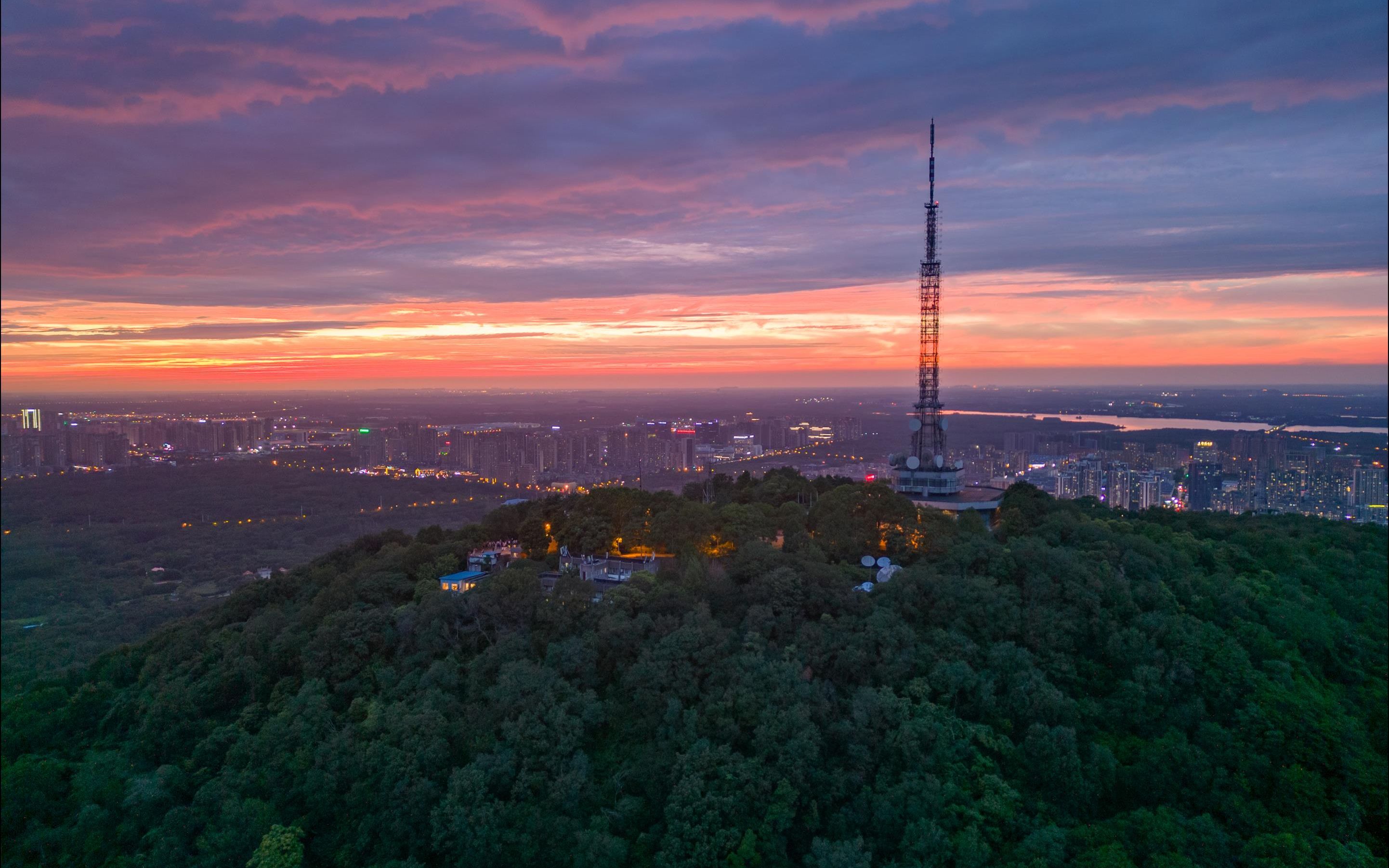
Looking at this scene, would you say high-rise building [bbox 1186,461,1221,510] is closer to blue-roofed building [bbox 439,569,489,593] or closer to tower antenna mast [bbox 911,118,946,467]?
tower antenna mast [bbox 911,118,946,467]

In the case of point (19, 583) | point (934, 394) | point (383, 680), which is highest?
point (934, 394)

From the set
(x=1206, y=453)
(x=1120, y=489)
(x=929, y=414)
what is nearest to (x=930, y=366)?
(x=929, y=414)

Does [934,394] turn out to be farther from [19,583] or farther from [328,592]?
[19,583]

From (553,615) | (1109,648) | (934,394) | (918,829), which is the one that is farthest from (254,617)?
(934,394)

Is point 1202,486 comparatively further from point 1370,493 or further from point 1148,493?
point 1370,493

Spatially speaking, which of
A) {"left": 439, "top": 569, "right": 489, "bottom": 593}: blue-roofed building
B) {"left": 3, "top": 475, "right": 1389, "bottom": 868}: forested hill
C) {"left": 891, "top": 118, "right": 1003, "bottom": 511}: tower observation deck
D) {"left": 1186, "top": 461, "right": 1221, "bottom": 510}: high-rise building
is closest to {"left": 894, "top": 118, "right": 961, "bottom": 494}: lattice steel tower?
{"left": 891, "top": 118, "right": 1003, "bottom": 511}: tower observation deck

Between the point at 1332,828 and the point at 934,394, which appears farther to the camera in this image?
the point at 934,394
